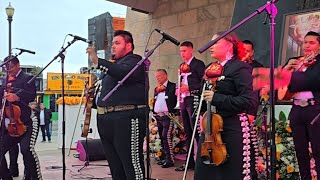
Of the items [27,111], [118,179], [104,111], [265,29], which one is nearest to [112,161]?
[118,179]

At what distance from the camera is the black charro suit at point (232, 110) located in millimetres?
3451

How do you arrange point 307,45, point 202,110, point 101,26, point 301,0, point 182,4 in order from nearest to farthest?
1. point 202,110
2. point 307,45
3. point 301,0
4. point 182,4
5. point 101,26

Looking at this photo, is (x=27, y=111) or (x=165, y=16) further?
(x=165, y=16)

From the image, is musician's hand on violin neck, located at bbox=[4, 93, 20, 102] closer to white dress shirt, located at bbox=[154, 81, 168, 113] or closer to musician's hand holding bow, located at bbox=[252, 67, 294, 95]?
white dress shirt, located at bbox=[154, 81, 168, 113]

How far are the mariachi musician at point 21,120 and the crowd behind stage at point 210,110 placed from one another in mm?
12

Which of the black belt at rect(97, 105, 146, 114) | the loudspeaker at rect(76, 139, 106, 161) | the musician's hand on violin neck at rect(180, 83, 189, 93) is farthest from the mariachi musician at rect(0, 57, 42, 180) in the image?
the loudspeaker at rect(76, 139, 106, 161)

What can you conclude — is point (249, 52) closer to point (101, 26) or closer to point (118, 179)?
point (118, 179)

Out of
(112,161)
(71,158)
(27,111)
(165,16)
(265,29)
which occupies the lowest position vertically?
(71,158)

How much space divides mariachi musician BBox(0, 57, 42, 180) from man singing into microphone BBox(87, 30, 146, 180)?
57.3 inches

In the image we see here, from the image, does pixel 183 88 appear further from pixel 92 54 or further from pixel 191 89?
pixel 92 54

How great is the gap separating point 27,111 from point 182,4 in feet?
19.1

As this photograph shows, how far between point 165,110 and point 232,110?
4.39 metres

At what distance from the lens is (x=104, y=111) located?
4.30 metres

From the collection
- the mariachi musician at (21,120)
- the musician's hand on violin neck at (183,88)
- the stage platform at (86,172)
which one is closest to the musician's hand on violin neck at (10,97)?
the mariachi musician at (21,120)
